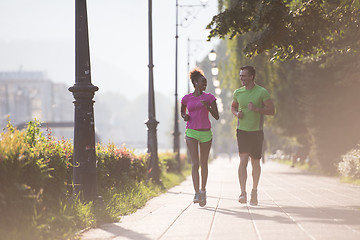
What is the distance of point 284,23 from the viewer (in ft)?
31.7

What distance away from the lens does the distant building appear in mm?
149625

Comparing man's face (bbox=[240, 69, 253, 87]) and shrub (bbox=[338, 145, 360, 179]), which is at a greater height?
man's face (bbox=[240, 69, 253, 87])

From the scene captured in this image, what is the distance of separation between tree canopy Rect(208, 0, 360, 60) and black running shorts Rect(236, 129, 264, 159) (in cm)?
165

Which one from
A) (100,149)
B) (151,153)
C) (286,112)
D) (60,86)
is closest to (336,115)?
(286,112)

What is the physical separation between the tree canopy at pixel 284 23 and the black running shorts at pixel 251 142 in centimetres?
165

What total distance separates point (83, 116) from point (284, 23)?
3.70m

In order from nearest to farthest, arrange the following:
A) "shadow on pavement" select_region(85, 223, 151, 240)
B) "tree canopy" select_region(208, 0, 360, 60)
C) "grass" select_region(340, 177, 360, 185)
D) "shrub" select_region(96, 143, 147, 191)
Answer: "shadow on pavement" select_region(85, 223, 151, 240), "tree canopy" select_region(208, 0, 360, 60), "shrub" select_region(96, 143, 147, 191), "grass" select_region(340, 177, 360, 185)

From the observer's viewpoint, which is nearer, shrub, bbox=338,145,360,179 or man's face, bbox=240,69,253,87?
man's face, bbox=240,69,253,87

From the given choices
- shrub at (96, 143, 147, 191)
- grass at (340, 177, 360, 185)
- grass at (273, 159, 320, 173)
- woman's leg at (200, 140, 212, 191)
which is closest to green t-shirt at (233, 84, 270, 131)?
woman's leg at (200, 140, 212, 191)

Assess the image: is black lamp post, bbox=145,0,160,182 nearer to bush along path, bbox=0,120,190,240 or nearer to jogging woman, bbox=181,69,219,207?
bush along path, bbox=0,120,190,240

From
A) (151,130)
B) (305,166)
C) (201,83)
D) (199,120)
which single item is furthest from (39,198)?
(305,166)

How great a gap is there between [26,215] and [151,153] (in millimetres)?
10633

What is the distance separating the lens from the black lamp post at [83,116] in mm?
8258

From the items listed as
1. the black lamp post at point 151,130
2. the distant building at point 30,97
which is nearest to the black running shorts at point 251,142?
the black lamp post at point 151,130
